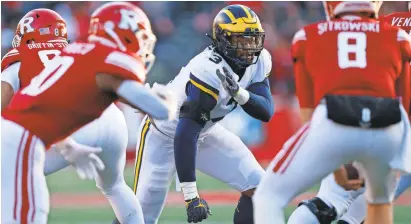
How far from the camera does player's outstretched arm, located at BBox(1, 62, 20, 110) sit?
16.7ft

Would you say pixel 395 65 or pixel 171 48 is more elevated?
pixel 395 65

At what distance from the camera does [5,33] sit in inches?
492

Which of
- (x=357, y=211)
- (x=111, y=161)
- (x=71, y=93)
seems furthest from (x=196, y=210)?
(x=71, y=93)

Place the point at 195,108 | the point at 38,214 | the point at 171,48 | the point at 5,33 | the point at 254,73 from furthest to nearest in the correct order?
the point at 171,48
the point at 5,33
the point at 254,73
the point at 195,108
the point at 38,214

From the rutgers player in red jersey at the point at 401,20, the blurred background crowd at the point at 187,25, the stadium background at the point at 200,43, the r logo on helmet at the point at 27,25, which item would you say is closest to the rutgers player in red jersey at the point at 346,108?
the rutgers player in red jersey at the point at 401,20

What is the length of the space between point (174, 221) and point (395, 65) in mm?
3368

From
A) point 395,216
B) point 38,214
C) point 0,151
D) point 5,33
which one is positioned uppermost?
point 0,151

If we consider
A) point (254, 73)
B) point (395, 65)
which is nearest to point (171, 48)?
point (254, 73)

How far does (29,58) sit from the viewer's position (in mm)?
5273

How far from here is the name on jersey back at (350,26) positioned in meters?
4.20

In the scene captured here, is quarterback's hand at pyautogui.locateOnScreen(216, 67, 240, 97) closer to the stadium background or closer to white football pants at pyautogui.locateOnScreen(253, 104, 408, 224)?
white football pants at pyautogui.locateOnScreen(253, 104, 408, 224)

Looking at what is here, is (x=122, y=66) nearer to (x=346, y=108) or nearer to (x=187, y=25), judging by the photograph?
(x=346, y=108)

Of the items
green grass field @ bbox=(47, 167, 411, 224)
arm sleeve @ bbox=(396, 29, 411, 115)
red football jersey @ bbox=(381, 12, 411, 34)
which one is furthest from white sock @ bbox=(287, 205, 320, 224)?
green grass field @ bbox=(47, 167, 411, 224)

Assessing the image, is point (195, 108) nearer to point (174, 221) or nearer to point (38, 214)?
point (38, 214)
